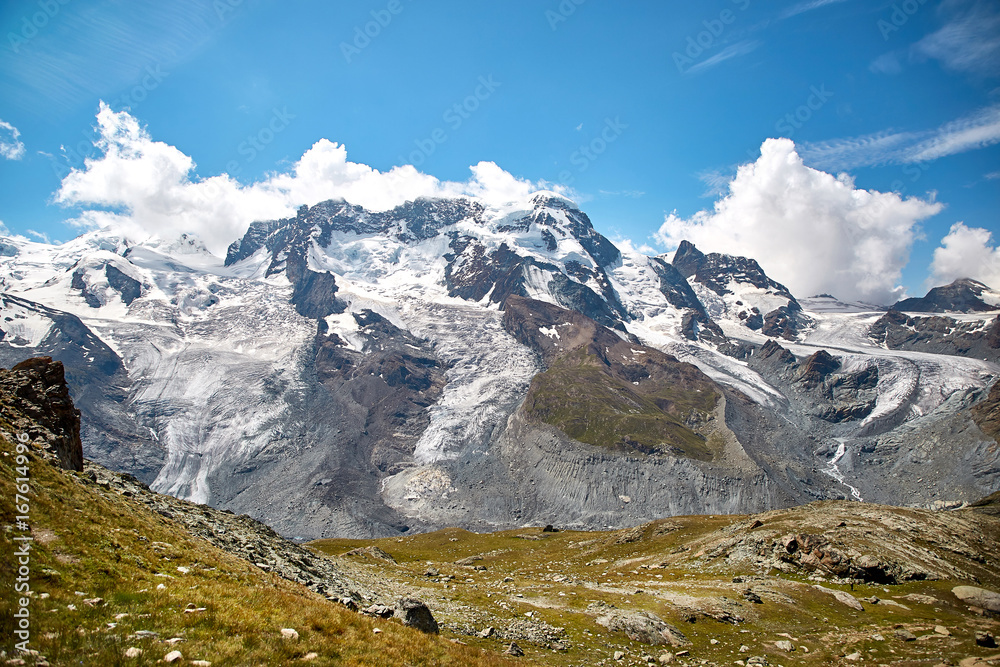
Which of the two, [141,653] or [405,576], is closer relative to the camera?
[141,653]

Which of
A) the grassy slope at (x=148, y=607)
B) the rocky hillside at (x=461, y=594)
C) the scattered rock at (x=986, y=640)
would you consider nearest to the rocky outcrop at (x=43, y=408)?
the rocky hillside at (x=461, y=594)

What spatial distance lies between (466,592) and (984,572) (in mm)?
54833

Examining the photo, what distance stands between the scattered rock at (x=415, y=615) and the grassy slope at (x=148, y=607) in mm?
4502

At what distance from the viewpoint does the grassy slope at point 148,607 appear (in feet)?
47.1

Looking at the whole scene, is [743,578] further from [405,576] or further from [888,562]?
[405,576]

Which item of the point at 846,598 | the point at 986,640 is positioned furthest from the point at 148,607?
the point at 846,598

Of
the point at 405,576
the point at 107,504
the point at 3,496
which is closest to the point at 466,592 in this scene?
the point at 405,576

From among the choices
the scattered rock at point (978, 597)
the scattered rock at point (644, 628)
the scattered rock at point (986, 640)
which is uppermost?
the scattered rock at point (978, 597)

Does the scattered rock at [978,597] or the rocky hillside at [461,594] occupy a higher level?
the scattered rock at [978,597]

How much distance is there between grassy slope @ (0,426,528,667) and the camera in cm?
1435

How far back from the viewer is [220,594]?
19.0 metres

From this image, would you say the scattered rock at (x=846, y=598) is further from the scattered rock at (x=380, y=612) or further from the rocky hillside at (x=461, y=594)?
the scattered rock at (x=380, y=612)

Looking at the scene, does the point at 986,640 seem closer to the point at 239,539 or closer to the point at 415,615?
the point at 415,615

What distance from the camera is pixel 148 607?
16.7 metres
